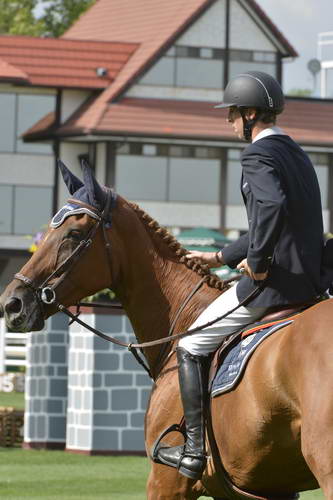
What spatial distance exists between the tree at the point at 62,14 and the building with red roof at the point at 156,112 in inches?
334

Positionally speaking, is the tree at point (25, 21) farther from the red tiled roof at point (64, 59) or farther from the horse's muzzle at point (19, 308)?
the horse's muzzle at point (19, 308)

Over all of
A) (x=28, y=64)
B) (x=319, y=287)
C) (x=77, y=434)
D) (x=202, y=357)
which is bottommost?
(x=77, y=434)

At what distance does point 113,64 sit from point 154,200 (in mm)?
5337

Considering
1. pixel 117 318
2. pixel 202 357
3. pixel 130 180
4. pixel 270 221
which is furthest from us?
pixel 130 180

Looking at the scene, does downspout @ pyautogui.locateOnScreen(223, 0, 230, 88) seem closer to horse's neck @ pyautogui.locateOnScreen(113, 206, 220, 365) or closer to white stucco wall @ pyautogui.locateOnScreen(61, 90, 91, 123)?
white stucco wall @ pyautogui.locateOnScreen(61, 90, 91, 123)

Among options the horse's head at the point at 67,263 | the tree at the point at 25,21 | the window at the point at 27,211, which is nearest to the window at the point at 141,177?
the window at the point at 27,211

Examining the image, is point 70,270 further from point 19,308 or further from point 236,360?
point 236,360

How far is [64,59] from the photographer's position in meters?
45.5

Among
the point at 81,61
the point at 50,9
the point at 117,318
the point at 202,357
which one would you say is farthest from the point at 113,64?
the point at 202,357

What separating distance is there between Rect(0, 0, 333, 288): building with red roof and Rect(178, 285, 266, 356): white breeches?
37.2m

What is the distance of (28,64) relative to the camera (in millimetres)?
45062

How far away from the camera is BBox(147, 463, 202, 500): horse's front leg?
673cm

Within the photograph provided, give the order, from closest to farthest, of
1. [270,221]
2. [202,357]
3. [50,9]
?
1. [270,221]
2. [202,357]
3. [50,9]

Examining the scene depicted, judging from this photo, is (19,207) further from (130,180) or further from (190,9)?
(190,9)
